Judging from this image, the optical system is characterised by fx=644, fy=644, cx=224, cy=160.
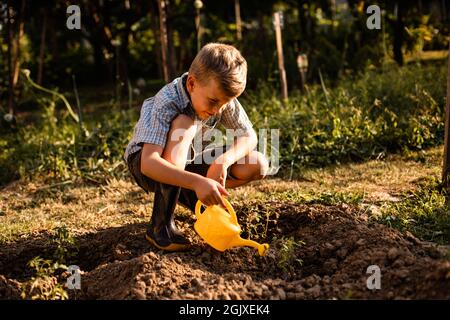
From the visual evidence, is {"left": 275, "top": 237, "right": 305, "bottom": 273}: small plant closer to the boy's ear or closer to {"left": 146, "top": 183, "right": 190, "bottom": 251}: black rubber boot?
{"left": 146, "top": 183, "right": 190, "bottom": 251}: black rubber boot

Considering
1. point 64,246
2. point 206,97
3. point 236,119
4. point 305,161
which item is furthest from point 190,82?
point 305,161

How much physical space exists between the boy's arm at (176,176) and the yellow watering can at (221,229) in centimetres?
10

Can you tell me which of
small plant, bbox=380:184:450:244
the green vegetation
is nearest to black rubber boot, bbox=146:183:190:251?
small plant, bbox=380:184:450:244

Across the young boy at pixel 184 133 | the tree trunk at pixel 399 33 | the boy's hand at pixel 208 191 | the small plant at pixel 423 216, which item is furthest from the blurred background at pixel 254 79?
the boy's hand at pixel 208 191

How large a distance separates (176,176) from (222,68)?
0.46 metres

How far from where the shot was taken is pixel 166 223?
8.96 ft

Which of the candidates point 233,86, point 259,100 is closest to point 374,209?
point 233,86

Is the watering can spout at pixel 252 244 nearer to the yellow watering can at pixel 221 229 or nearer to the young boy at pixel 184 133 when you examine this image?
the yellow watering can at pixel 221 229

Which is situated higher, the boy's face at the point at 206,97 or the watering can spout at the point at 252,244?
the boy's face at the point at 206,97

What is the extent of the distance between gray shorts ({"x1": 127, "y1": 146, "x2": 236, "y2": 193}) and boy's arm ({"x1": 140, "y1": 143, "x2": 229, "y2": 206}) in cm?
22

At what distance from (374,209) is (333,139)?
1.35 meters

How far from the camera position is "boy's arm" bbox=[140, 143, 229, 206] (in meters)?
2.38

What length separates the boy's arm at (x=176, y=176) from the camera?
2.38m

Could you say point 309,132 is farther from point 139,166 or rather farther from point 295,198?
point 139,166
